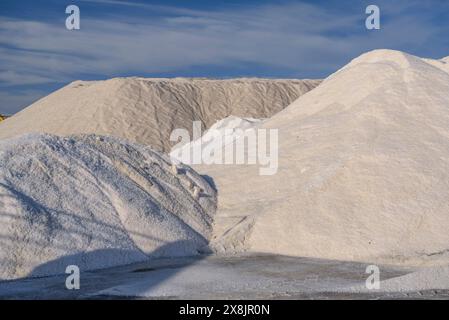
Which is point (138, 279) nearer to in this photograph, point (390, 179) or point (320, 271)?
point (320, 271)

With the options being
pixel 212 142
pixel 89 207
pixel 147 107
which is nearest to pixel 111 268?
pixel 89 207

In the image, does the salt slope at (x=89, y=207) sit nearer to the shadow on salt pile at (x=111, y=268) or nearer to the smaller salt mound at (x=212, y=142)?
the shadow on salt pile at (x=111, y=268)

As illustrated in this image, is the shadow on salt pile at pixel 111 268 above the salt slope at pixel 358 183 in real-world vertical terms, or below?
below

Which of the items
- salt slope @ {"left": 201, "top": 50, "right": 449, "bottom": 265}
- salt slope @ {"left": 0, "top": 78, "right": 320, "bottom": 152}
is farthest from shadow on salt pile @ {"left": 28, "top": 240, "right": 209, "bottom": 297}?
salt slope @ {"left": 0, "top": 78, "right": 320, "bottom": 152}

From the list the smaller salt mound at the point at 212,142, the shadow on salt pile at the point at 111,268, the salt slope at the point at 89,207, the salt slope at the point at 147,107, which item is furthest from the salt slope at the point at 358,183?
the salt slope at the point at 147,107
